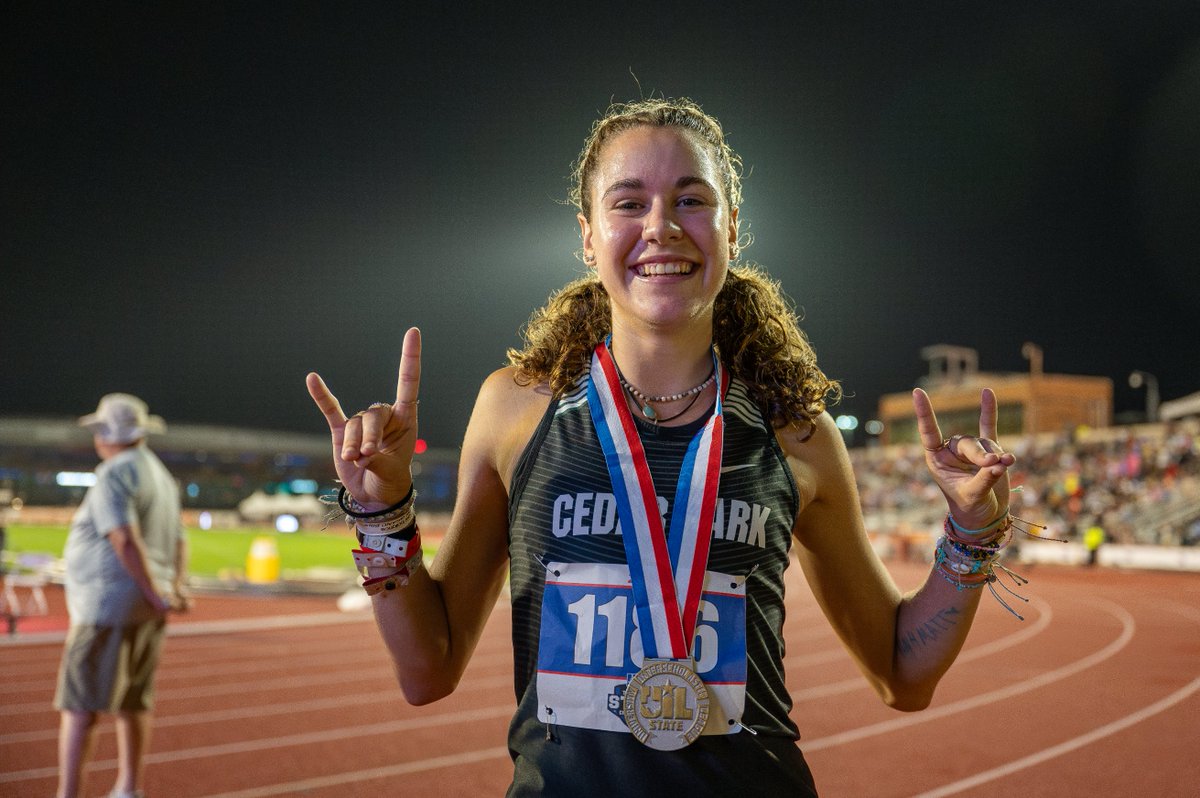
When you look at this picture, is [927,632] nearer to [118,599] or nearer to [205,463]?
→ [118,599]

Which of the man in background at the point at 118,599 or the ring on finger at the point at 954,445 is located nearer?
the ring on finger at the point at 954,445

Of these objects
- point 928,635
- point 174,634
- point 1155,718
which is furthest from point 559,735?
point 174,634

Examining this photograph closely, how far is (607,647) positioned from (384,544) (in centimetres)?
42

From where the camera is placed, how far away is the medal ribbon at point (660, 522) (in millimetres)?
1694

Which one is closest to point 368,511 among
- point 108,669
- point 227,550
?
point 108,669

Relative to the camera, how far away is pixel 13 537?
24781mm

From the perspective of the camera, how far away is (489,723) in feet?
24.7

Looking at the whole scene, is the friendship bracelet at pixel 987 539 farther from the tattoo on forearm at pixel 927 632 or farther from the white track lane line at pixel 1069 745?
the white track lane line at pixel 1069 745

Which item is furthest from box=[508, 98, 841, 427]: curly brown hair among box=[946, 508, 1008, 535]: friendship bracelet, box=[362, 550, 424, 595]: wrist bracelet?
box=[362, 550, 424, 595]: wrist bracelet

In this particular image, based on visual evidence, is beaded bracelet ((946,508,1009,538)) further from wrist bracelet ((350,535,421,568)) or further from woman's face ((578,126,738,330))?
wrist bracelet ((350,535,421,568))

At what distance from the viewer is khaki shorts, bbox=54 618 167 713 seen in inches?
200

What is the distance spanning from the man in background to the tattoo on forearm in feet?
14.1

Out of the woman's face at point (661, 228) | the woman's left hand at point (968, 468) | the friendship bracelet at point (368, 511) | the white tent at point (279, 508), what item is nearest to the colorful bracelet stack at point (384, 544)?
the friendship bracelet at point (368, 511)

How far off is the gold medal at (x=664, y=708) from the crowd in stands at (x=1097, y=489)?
25577 millimetres
